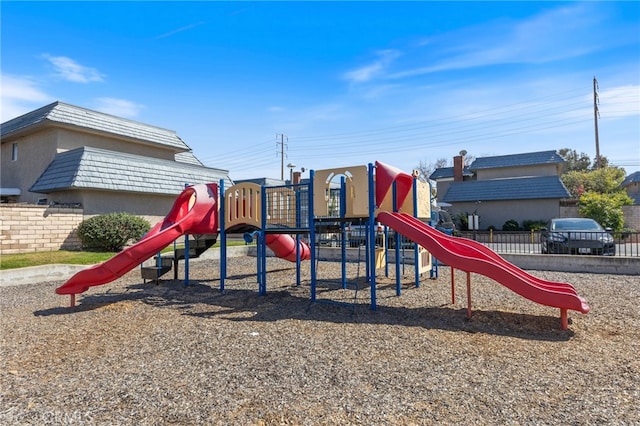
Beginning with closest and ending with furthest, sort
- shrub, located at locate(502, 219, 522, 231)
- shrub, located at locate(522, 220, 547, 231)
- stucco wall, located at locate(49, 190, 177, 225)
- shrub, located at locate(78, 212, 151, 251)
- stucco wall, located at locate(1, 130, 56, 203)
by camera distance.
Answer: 1. shrub, located at locate(78, 212, 151, 251)
2. stucco wall, located at locate(49, 190, 177, 225)
3. stucco wall, located at locate(1, 130, 56, 203)
4. shrub, located at locate(522, 220, 547, 231)
5. shrub, located at locate(502, 219, 522, 231)

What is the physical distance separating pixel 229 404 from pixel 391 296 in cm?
558

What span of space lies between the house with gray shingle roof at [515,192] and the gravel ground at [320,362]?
22.9 m

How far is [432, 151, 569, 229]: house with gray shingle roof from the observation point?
28953mm

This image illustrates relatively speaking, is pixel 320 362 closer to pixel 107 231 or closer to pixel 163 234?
pixel 163 234

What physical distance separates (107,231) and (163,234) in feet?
30.7

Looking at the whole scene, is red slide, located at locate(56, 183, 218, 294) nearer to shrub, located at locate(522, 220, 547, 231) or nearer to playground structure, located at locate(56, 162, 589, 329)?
playground structure, located at locate(56, 162, 589, 329)

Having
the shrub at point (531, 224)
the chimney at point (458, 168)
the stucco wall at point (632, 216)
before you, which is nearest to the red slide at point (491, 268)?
the shrub at point (531, 224)

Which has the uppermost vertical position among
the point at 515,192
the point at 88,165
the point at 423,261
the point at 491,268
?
the point at 88,165

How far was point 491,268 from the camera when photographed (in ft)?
20.3

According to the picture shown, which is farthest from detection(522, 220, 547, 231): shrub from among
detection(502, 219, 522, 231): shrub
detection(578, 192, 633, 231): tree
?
detection(578, 192, 633, 231): tree

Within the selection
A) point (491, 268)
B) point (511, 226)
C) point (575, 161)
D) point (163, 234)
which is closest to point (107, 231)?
point (163, 234)

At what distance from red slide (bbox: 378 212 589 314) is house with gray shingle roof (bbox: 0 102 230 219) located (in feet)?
49.7

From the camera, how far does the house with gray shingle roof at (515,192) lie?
28953 millimetres

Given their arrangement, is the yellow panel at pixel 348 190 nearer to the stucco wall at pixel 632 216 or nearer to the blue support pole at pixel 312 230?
the blue support pole at pixel 312 230
